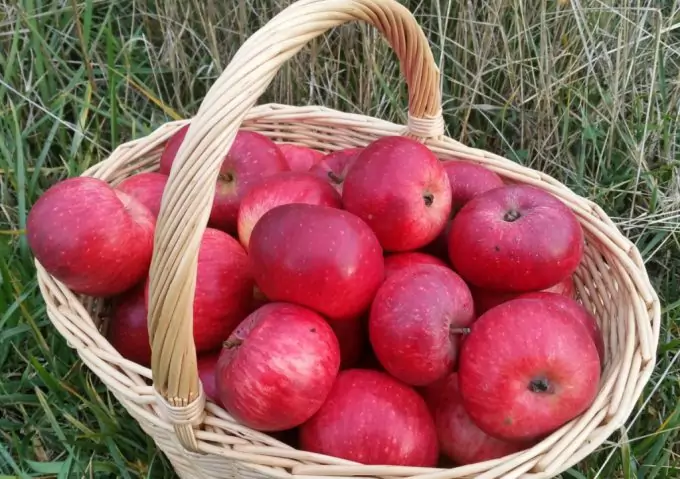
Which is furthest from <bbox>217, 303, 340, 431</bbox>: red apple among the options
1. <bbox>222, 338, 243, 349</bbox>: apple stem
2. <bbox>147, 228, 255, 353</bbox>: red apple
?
<bbox>147, 228, 255, 353</bbox>: red apple

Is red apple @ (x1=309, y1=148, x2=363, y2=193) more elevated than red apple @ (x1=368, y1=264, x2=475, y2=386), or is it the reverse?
red apple @ (x1=309, y1=148, x2=363, y2=193)

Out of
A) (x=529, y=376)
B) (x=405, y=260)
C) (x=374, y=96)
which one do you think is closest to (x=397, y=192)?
(x=405, y=260)

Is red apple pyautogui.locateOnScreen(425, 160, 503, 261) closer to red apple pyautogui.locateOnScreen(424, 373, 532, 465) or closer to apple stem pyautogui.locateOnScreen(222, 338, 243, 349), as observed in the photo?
red apple pyautogui.locateOnScreen(424, 373, 532, 465)

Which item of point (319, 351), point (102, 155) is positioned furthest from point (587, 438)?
point (102, 155)

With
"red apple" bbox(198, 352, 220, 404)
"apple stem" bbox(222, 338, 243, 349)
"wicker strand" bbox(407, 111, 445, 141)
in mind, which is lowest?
"red apple" bbox(198, 352, 220, 404)

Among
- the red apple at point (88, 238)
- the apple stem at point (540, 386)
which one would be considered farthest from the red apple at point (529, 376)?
the red apple at point (88, 238)

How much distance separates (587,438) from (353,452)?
0.30m

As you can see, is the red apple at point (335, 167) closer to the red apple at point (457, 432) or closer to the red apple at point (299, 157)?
the red apple at point (299, 157)

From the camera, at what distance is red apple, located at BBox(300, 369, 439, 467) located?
0.91 m

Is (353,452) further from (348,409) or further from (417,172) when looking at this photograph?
(417,172)

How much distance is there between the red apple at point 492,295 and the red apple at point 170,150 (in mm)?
602

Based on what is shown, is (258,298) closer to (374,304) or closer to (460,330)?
(374,304)

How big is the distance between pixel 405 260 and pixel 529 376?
0.28 meters

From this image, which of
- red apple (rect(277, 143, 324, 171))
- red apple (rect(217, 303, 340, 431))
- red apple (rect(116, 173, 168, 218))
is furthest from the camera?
red apple (rect(277, 143, 324, 171))
